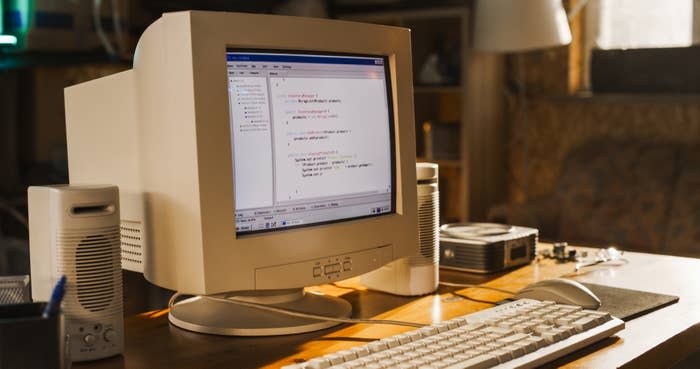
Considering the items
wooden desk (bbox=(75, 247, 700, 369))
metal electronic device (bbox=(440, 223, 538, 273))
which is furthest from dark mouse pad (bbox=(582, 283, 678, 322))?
metal electronic device (bbox=(440, 223, 538, 273))

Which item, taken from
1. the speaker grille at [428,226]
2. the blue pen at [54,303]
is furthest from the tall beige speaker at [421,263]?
the blue pen at [54,303]

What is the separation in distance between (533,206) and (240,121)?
2827 millimetres

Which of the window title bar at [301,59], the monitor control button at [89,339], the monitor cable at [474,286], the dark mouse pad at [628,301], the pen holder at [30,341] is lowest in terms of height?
the dark mouse pad at [628,301]

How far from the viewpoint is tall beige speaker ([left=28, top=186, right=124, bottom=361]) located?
1.08 metres

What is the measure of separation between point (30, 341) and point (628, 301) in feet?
3.25

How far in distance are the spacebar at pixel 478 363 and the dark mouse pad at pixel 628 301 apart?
0.40 meters

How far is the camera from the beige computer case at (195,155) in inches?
45.9

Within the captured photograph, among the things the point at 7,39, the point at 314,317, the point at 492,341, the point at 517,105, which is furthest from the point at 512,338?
the point at 517,105

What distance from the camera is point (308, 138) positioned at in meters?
1.29

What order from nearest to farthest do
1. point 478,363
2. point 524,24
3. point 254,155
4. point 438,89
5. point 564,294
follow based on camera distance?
1. point 478,363
2. point 254,155
3. point 564,294
4. point 524,24
5. point 438,89

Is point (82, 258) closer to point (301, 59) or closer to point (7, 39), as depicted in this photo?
point (301, 59)

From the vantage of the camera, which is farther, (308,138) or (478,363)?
(308,138)

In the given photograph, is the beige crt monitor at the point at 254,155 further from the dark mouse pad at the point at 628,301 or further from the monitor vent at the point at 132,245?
the dark mouse pad at the point at 628,301

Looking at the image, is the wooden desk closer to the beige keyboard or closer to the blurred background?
the beige keyboard
